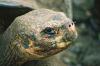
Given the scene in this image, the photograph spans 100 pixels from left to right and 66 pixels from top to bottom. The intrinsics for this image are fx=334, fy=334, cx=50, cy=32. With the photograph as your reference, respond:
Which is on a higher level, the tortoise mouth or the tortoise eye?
the tortoise eye

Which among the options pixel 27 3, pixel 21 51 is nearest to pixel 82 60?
pixel 27 3

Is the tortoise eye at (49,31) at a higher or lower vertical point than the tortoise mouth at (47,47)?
higher

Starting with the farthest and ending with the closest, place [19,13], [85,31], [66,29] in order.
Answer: [85,31] < [19,13] < [66,29]

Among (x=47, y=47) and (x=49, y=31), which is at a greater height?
(x=49, y=31)

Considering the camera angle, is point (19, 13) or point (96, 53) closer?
point (19, 13)

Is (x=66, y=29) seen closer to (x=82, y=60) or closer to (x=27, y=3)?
(x=27, y=3)
